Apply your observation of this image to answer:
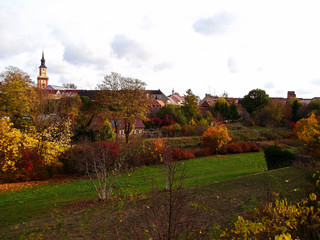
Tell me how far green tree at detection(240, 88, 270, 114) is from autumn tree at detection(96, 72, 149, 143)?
29.0 metres

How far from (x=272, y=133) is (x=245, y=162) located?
16.2m

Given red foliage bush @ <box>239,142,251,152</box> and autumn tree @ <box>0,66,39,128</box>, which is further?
red foliage bush @ <box>239,142,251,152</box>

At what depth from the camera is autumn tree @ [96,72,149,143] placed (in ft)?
94.9

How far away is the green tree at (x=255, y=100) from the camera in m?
49.3

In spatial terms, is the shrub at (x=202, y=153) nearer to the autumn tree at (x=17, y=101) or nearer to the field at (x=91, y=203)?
the field at (x=91, y=203)

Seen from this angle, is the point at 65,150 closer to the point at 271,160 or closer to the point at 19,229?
the point at 19,229

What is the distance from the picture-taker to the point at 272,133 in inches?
1427

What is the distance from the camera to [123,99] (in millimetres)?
29109

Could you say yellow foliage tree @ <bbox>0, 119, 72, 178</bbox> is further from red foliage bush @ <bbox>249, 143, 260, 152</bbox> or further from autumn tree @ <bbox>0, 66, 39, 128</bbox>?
red foliage bush @ <bbox>249, 143, 260, 152</bbox>

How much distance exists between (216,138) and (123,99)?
11758mm

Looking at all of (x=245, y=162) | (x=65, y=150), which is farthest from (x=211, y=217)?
(x=245, y=162)

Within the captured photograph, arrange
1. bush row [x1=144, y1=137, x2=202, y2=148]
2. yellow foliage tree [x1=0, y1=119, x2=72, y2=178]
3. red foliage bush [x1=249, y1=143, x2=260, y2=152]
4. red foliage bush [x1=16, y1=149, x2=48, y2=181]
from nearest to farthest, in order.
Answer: yellow foliage tree [x1=0, y1=119, x2=72, y2=178] < red foliage bush [x1=16, y1=149, x2=48, y2=181] < red foliage bush [x1=249, y1=143, x2=260, y2=152] < bush row [x1=144, y1=137, x2=202, y2=148]

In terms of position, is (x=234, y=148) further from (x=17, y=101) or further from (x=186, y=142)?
(x=17, y=101)

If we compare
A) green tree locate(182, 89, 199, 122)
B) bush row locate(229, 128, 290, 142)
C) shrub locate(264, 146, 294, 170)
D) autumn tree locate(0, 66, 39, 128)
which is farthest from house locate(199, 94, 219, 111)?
shrub locate(264, 146, 294, 170)
